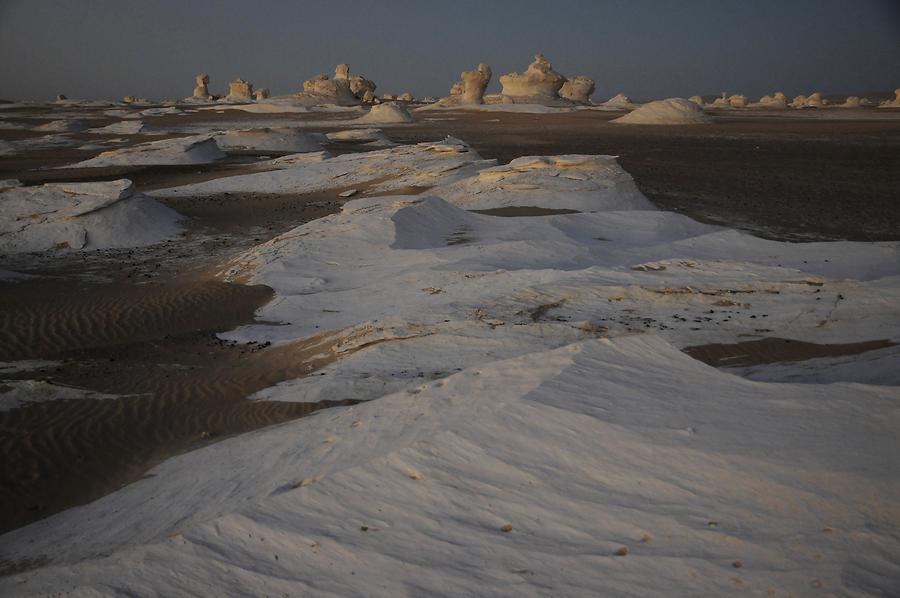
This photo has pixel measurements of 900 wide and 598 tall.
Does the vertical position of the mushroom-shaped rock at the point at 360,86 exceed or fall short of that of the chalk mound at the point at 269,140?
it exceeds it

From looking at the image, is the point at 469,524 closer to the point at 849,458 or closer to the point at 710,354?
the point at 849,458

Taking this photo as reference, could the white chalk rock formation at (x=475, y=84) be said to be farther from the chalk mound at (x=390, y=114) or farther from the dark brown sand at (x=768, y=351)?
the dark brown sand at (x=768, y=351)

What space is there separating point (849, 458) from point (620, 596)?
4.22 feet

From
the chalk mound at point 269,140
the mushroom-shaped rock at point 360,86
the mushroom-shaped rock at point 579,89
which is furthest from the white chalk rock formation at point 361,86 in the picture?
the chalk mound at point 269,140

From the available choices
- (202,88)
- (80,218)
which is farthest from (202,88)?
(80,218)

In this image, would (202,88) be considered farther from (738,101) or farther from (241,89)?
(738,101)

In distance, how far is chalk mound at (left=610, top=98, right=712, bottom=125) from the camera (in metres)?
37.3

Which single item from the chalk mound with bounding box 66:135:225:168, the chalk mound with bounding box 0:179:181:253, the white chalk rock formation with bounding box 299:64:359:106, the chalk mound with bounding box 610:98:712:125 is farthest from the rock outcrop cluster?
the chalk mound with bounding box 0:179:181:253

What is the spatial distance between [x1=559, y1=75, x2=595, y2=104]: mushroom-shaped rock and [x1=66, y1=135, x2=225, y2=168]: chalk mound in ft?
164

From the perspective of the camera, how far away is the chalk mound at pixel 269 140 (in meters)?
25.7

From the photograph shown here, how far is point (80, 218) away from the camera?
1148 cm

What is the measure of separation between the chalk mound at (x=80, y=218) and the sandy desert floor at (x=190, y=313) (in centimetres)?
48

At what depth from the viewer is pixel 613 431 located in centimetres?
309

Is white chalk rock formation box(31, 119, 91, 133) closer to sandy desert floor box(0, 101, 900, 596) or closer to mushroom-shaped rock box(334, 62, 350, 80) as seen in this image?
sandy desert floor box(0, 101, 900, 596)
